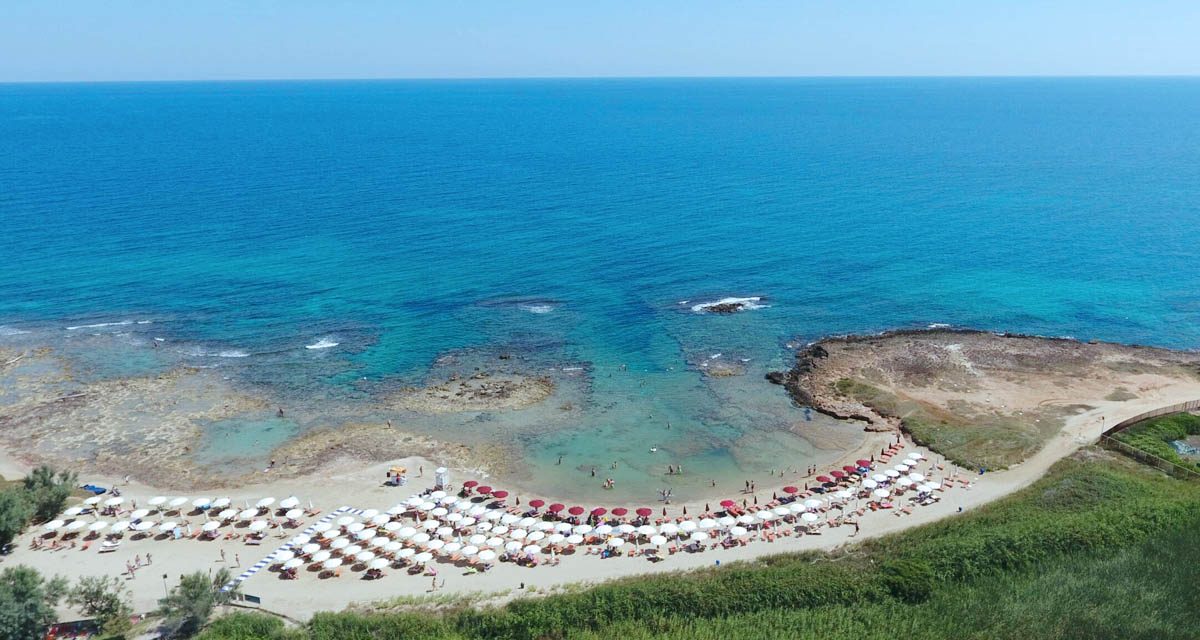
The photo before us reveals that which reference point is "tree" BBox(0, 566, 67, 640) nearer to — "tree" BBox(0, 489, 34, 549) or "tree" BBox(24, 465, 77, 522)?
"tree" BBox(0, 489, 34, 549)

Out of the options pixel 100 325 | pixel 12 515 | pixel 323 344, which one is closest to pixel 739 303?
pixel 323 344

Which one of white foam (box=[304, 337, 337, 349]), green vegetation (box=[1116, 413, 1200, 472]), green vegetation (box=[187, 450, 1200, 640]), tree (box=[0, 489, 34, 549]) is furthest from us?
white foam (box=[304, 337, 337, 349])

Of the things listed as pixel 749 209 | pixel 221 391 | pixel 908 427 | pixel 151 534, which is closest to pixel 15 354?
pixel 221 391

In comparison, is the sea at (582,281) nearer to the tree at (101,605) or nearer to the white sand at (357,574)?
the white sand at (357,574)

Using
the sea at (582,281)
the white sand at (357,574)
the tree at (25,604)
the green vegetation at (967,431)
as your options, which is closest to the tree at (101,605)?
the tree at (25,604)

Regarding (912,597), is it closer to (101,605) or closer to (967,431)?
(967,431)

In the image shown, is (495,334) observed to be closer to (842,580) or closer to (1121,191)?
(842,580)

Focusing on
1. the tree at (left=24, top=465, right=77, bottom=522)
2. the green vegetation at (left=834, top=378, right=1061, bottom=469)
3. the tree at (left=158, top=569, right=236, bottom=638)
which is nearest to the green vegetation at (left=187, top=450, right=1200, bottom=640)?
the tree at (left=158, top=569, right=236, bottom=638)
